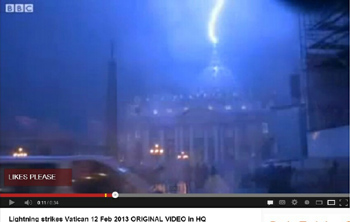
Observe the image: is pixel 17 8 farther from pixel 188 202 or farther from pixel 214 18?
pixel 188 202

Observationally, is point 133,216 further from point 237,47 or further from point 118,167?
point 237,47

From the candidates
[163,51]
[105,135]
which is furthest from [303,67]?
[105,135]

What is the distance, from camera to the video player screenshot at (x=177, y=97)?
1494 mm

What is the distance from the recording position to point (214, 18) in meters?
1.54

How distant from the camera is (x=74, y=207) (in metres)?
1.43

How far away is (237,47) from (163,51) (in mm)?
218

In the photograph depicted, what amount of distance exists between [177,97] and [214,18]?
255mm

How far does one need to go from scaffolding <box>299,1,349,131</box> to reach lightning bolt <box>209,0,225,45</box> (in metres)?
0.25

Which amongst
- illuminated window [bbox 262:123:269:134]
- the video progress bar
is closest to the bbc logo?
the video progress bar

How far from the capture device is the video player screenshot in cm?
149

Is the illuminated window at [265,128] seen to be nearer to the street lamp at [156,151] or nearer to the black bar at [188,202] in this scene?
the black bar at [188,202]

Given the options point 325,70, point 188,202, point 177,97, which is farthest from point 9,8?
point 325,70

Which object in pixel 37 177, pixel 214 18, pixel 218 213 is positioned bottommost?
pixel 218 213

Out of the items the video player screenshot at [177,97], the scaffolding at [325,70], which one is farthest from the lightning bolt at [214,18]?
the scaffolding at [325,70]
